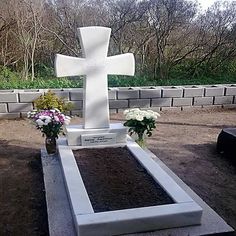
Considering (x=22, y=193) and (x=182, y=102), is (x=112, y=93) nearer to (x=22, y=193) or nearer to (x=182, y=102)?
(x=182, y=102)

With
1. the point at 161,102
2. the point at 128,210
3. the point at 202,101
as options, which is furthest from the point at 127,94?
the point at 128,210

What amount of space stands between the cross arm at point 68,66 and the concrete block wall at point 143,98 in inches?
92.7

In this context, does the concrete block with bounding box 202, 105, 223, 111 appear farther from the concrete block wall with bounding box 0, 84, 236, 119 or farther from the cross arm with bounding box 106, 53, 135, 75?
the cross arm with bounding box 106, 53, 135, 75

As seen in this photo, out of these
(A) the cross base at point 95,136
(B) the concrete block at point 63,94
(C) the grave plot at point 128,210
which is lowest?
(C) the grave plot at point 128,210

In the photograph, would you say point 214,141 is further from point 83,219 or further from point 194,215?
point 83,219

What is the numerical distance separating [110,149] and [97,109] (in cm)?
54

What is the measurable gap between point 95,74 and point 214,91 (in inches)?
151

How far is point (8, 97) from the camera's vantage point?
574 centimetres

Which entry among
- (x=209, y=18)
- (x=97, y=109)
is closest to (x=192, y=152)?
(x=97, y=109)

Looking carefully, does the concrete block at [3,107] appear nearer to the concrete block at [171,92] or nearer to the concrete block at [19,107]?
the concrete block at [19,107]

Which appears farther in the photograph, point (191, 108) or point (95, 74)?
point (191, 108)

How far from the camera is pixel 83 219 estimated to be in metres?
2.22

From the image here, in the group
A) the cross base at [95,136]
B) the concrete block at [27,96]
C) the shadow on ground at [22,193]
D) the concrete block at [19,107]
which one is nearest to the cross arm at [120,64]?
the cross base at [95,136]

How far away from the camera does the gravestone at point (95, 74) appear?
144 inches
